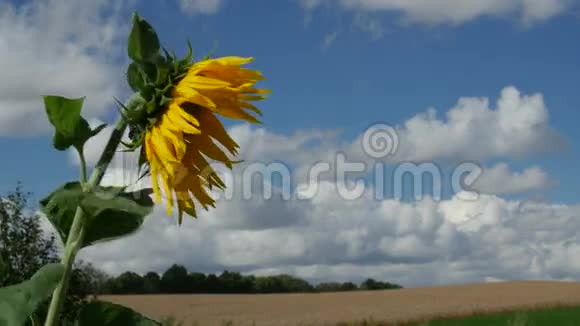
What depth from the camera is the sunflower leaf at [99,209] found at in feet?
8.71

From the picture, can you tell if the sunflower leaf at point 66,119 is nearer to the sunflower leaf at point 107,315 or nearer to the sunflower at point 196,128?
the sunflower at point 196,128

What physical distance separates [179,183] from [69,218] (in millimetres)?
449

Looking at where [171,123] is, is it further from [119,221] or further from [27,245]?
[27,245]

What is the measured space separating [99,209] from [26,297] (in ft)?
1.33

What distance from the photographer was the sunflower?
111 inches

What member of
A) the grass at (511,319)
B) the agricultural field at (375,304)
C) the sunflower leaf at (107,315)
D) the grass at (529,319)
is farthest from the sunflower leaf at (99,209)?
the grass at (529,319)

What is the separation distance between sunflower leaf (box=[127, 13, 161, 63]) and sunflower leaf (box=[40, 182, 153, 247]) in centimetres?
47

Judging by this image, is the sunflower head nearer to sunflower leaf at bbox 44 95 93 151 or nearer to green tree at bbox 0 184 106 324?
sunflower leaf at bbox 44 95 93 151

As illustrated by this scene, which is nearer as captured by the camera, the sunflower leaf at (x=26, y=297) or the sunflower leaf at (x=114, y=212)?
the sunflower leaf at (x=114, y=212)

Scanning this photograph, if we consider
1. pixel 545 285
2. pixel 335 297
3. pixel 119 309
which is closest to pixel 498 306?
pixel 335 297

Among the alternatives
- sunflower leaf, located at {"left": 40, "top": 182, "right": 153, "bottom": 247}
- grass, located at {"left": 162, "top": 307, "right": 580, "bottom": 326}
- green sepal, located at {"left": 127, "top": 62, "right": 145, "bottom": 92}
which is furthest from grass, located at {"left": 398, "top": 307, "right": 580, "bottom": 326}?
green sepal, located at {"left": 127, "top": 62, "right": 145, "bottom": 92}

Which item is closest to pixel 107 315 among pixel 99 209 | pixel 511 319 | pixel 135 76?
pixel 99 209

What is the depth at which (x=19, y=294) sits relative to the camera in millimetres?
2768

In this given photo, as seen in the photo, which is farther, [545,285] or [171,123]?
[545,285]
